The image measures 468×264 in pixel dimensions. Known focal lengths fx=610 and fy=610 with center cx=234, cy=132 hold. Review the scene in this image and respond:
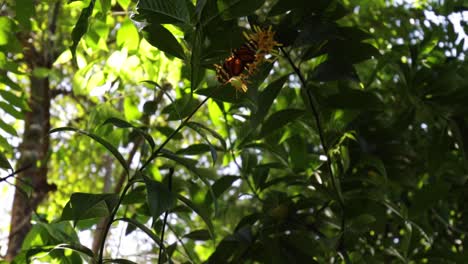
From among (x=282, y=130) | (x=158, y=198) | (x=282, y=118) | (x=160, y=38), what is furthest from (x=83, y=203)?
(x=282, y=130)

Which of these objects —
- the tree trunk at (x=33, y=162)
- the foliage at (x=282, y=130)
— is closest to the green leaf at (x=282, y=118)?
the foliage at (x=282, y=130)

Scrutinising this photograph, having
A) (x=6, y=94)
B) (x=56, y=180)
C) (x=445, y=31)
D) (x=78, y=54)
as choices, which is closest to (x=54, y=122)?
(x=56, y=180)

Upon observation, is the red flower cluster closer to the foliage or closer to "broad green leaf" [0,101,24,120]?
the foliage

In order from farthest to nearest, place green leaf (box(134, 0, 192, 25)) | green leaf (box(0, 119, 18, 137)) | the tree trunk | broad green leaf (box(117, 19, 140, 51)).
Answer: the tree trunk → broad green leaf (box(117, 19, 140, 51)) → green leaf (box(0, 119, 18, 137)) → green leaf (box(134, 0, 192, 25))

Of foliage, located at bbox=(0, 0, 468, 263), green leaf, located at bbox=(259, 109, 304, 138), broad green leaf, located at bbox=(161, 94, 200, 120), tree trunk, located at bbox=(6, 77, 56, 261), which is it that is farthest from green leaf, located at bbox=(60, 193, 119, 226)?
tree trunk, located at bbox=(6, 77, 56, 261)

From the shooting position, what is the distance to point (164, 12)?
58 centimetres

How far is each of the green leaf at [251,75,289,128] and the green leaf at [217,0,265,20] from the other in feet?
0.45

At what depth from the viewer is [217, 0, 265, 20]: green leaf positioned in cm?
61

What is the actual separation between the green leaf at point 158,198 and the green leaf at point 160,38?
0.46ft

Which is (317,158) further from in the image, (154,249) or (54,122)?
(54,122)

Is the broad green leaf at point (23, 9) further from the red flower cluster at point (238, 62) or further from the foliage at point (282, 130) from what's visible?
the red flower cluster at point (238, 62)

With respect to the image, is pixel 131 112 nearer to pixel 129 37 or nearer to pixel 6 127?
pixel 129 37

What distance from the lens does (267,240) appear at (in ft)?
2.59

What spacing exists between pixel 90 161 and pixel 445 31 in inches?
57.1
